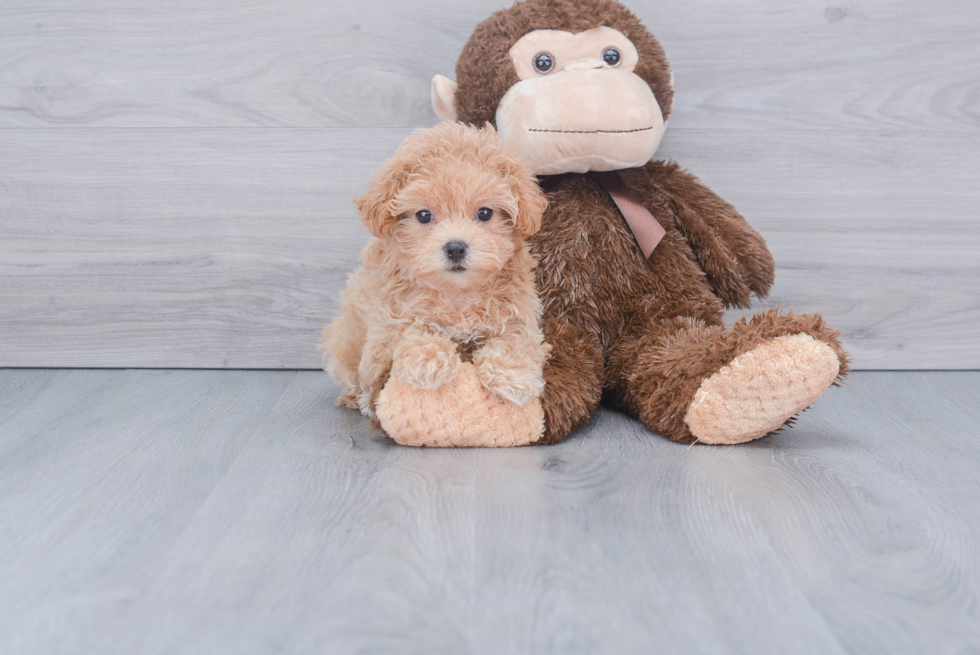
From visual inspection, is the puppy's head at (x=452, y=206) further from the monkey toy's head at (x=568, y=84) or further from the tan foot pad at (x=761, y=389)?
the tan foot pad at (x=761, y=389)

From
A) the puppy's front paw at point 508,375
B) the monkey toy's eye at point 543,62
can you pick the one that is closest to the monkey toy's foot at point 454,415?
the puppy's front paw at point 508,375

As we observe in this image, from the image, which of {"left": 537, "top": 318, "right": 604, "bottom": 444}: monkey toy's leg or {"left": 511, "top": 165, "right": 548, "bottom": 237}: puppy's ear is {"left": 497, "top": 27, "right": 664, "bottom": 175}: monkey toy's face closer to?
{"left": 511, "top": 165, "right": 548, "bottom": 237}: puppy's ear

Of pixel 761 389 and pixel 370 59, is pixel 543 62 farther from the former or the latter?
pixel 761 389

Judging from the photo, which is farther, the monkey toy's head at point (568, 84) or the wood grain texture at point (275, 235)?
the wood grain texture at point (275, 235)

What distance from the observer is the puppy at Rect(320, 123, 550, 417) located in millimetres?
897

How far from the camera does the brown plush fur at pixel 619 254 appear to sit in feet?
3.47

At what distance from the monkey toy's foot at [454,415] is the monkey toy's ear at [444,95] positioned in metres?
0.44

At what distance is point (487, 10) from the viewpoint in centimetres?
130

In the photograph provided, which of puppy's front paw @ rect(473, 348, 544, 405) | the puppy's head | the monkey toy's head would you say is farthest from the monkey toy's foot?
the monkey toy's head

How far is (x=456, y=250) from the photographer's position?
2.88 ft

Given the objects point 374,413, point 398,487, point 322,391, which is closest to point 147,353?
point 322,391

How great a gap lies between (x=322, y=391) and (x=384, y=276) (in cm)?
35

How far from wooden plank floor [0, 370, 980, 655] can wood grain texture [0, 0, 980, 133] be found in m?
0.55

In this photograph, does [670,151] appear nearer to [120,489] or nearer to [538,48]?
[538,48]
